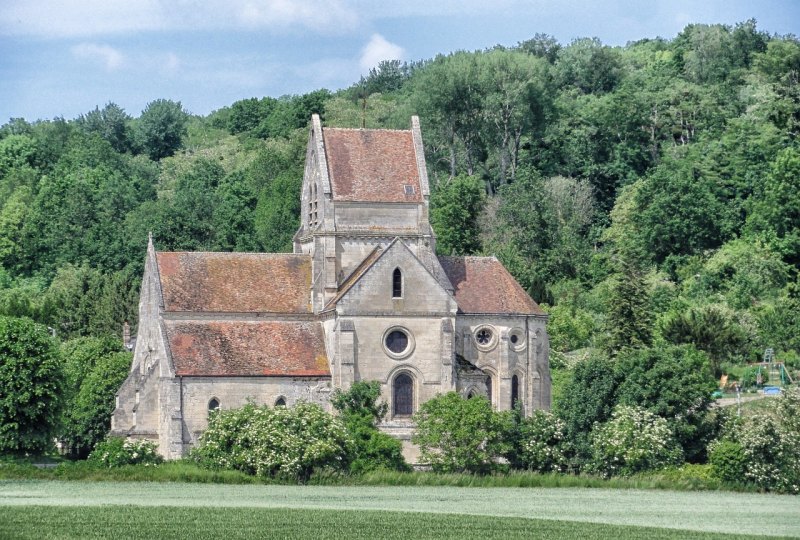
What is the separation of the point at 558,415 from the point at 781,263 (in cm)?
3659

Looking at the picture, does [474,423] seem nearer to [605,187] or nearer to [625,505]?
[625,505]

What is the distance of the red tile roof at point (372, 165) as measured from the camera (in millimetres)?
86000

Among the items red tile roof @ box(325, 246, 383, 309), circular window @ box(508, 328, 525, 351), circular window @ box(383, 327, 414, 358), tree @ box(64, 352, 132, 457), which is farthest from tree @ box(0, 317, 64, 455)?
circular window @ box(508, 328, 525, 351)

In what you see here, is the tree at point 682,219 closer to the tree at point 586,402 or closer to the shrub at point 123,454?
the tree at point 586,402

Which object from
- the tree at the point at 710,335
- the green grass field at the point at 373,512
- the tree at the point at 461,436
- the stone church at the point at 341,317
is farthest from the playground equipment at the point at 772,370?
the green grass field at the point at 373,512

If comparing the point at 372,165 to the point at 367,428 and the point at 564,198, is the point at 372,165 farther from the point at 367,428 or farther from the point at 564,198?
the point at 564,198

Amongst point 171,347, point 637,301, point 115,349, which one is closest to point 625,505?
point 171,347

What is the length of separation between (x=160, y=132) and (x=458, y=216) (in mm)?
80477

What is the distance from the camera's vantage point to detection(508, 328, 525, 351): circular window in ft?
285

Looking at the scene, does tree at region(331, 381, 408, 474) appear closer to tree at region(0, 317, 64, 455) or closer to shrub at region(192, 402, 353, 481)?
shrub at region(192, 402, 353, 481)

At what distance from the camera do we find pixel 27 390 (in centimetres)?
7931

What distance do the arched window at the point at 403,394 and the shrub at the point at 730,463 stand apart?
15.1m

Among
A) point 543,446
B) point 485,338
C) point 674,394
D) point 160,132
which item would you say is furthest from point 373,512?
point 160,132

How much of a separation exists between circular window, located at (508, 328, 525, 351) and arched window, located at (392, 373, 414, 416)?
686 cm
